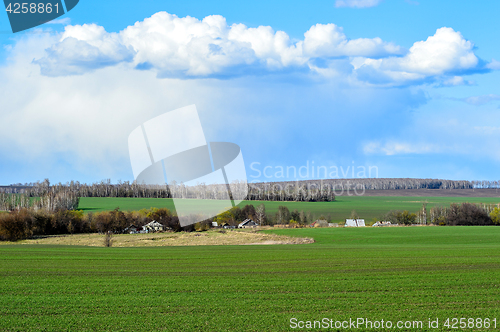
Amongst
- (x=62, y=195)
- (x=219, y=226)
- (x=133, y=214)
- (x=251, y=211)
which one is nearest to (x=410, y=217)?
(x=251, y=211)

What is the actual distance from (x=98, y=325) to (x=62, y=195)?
126 m

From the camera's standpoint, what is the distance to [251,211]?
94250 mm

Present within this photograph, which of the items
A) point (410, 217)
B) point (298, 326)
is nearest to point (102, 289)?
point (298, 326)

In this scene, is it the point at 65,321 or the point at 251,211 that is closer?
the point at 65,321

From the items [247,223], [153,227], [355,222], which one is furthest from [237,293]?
[355,222]

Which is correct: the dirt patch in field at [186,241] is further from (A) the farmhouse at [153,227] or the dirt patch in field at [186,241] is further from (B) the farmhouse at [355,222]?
(B) the farmhouse at [355,222]

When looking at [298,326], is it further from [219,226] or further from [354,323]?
[219,226]

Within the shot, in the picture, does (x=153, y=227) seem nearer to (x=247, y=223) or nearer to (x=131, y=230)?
(x=131, y=230)

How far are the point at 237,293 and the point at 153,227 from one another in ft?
226

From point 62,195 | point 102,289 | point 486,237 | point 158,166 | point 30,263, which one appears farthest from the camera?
point 62,195

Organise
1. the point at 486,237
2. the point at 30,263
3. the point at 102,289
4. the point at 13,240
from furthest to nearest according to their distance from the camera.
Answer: the point at 13,240, the point at 486,237, the point at 30,263, the point at 102,289

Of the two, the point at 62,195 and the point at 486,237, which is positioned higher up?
the point at 62,195

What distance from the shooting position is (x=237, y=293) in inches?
650

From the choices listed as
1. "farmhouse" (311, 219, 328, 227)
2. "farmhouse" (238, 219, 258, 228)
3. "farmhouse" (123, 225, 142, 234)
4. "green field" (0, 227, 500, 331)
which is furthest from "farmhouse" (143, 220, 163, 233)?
"green field" (0, 227, 500, 331)
